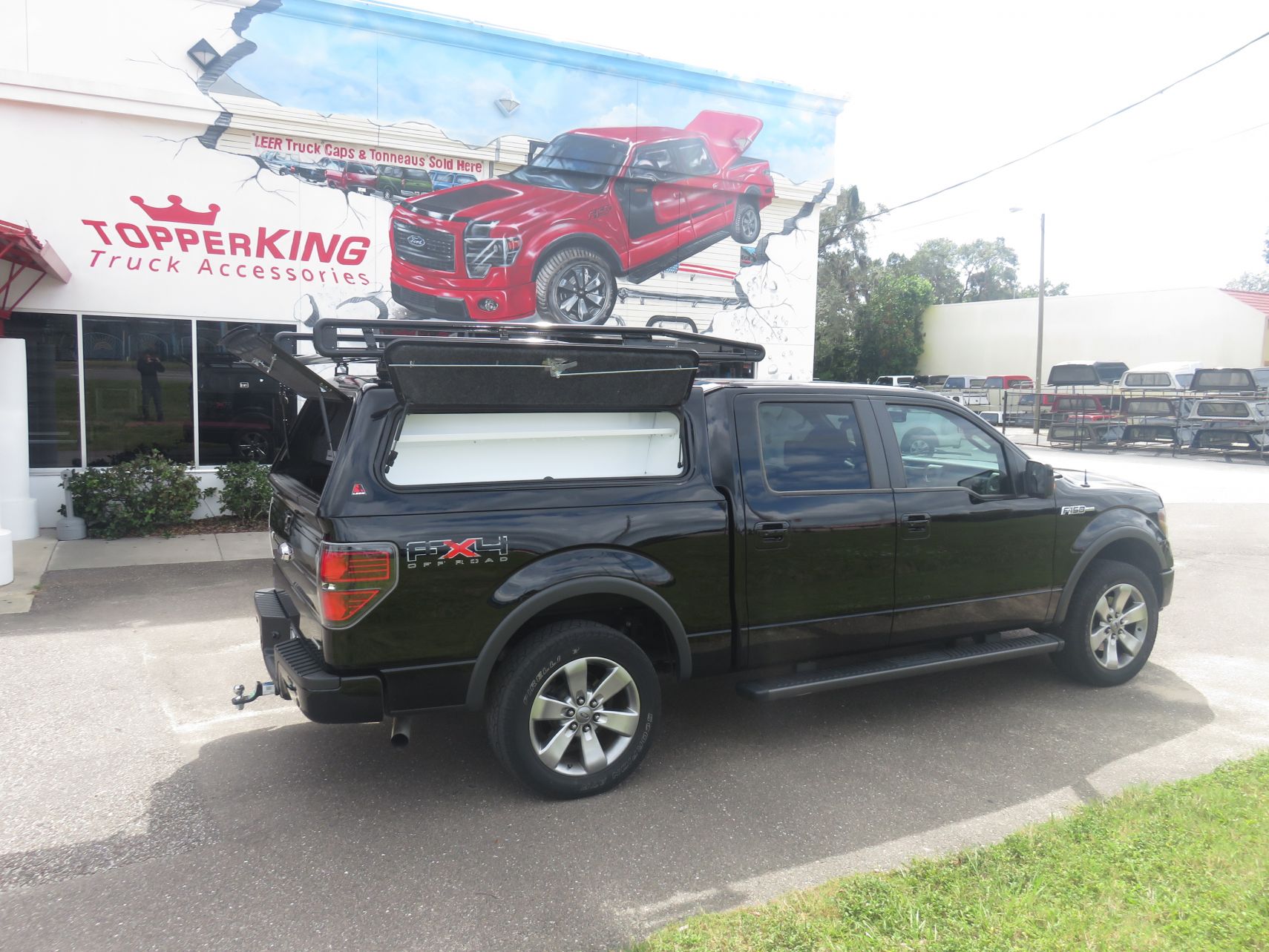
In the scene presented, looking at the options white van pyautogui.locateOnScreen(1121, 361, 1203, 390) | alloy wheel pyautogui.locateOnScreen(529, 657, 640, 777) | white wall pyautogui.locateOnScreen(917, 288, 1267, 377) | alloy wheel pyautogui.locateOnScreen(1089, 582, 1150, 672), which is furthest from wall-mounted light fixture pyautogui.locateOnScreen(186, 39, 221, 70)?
white wall pyautogui.locateOnScreen(917, 288, 1267, 377)

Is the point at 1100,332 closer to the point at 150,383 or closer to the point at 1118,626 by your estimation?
the point at 1118,626

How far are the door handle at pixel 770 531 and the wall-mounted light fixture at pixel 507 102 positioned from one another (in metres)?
10.1

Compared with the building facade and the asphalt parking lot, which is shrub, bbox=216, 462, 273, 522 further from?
the asphalt parking lot

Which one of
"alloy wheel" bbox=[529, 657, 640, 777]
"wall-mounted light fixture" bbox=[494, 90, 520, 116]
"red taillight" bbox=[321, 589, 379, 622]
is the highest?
"wall-mounted light fixture" bbox=[494, 90, 520, 116]

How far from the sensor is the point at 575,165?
13234 mm

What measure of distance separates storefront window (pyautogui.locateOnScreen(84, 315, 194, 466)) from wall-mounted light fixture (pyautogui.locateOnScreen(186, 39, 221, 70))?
3123mm

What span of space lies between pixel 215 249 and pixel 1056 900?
1124 cm

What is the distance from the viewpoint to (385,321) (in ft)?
14.0

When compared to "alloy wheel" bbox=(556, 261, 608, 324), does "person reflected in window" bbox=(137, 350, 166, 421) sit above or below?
below

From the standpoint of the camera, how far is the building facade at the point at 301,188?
1050cm

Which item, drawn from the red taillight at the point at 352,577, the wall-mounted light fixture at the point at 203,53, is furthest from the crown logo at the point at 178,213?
the red taillight at the point at 352,577

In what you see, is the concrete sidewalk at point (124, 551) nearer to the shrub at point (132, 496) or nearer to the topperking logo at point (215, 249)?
the shrub at point (132, 496)

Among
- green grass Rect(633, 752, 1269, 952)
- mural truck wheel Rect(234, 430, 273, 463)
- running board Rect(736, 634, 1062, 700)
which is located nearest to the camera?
green grass Rect(633, 752, 1269, 952)

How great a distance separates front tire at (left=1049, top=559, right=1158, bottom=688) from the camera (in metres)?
5.48
